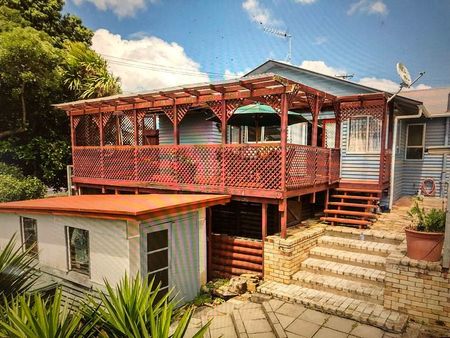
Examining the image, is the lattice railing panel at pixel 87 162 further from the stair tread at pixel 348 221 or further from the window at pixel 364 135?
the window at pixel 364 135

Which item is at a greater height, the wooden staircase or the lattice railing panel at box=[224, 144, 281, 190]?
the lattice railing panel at box=[224, 144, 281, 190]

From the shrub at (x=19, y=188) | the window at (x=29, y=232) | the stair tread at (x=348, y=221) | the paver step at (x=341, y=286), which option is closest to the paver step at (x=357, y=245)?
the stair tread at (x=348, y=221)

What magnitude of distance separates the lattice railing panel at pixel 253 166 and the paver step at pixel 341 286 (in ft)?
7.16

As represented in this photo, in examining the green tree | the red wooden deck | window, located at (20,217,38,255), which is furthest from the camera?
the green tree

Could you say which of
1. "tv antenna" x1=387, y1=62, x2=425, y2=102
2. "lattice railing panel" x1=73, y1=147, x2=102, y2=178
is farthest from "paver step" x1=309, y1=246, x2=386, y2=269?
"lattice railing panel" x1=73, y1=147, x2=102, y2=178

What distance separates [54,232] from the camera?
7.07 meters

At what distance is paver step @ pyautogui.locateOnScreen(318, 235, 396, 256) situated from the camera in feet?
23.2

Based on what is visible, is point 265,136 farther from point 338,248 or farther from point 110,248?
point 110,248

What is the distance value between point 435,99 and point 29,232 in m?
18.1

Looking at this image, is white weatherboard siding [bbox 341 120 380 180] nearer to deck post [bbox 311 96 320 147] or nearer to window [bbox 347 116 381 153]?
window [bbox 347 116 381 153]

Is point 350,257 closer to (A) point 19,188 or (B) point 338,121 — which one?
(B) point 338,121

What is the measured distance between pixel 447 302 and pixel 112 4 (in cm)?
3630

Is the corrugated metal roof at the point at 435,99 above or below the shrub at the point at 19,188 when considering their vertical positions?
above

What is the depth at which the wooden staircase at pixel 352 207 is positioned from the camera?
8680mm
